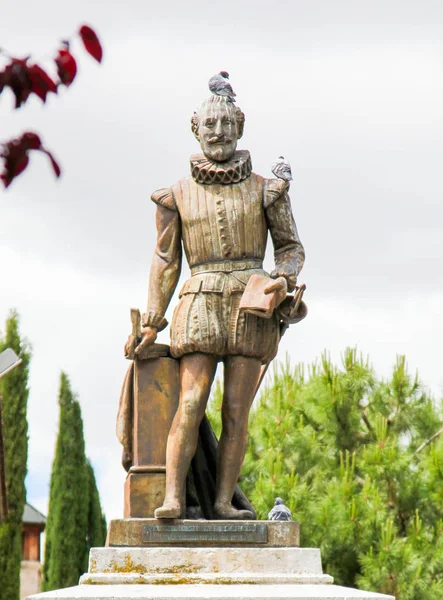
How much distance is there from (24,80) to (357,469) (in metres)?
16.8

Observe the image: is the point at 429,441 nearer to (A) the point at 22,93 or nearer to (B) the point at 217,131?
(B) the point at 217,131

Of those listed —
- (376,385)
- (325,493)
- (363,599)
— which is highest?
(376,385)

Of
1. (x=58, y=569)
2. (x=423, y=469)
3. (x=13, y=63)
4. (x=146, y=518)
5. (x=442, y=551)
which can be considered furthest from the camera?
(x=58, y=569)

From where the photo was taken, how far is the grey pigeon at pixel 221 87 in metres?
8.49

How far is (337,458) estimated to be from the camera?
813 inches

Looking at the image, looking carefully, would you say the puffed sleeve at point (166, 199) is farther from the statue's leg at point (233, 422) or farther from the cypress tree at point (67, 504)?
the cypress tree at point (67, 504)

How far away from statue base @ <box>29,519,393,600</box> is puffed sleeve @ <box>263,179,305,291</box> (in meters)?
1.50

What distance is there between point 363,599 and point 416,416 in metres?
14.2

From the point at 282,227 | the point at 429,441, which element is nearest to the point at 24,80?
the point at 282,227

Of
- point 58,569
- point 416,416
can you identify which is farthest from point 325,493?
point 58,569

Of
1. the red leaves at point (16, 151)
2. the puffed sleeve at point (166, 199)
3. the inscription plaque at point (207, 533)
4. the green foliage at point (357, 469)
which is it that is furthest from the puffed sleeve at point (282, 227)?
the green foliage at point (357, 469)

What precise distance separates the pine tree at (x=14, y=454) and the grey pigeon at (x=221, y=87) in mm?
16394

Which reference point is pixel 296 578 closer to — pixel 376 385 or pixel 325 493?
pixel 325 493

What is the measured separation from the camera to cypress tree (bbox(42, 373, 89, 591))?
26.4 m
